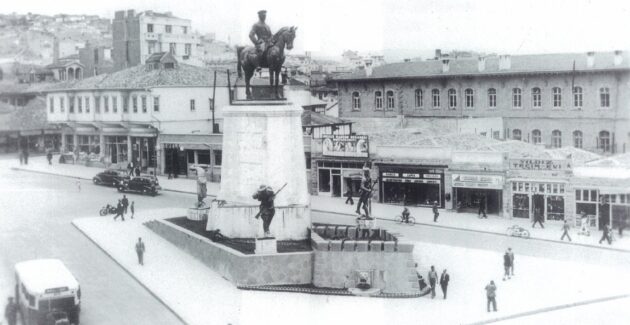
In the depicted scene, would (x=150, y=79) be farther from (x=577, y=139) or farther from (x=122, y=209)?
(x=577, y=139)

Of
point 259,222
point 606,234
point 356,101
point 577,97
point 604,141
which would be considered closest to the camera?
point 259,222

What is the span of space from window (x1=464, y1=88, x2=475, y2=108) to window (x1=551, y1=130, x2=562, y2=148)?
6.44 metres

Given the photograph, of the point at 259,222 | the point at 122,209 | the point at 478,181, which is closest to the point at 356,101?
the point at 478,181

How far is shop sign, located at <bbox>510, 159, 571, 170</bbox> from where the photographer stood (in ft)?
123

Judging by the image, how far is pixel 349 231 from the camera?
2917cm

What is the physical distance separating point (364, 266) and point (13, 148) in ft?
133

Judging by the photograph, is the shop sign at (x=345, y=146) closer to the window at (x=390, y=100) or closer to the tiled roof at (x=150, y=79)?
the window at (x=390, y=100)

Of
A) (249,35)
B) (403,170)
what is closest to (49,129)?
(403,170)

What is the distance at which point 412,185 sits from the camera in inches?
1743

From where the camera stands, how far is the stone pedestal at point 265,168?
95.1 ft

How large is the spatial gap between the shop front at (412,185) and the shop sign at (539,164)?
4.52 meters

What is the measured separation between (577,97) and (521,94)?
4132 mm

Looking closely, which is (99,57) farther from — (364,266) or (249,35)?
(364,266)

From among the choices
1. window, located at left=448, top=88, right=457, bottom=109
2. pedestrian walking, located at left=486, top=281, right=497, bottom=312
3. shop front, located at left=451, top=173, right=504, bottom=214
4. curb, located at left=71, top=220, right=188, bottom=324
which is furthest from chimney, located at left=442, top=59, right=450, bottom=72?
pedestrian walking, located at left=486, top=281, right=497, bottom=312
